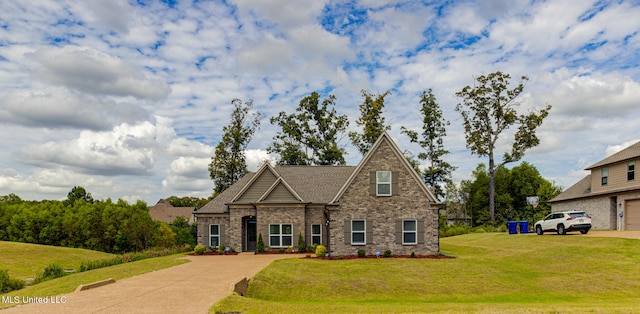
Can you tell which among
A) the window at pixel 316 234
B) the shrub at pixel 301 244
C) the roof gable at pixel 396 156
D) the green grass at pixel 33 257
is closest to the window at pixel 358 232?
the roof gable at pixel 396 156

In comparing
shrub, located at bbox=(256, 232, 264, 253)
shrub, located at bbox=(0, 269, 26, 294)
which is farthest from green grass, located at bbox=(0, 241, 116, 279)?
shrub, located at bbox=(256, 232, 264, 253)

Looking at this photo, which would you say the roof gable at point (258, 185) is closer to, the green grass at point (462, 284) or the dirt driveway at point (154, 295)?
the green grass at point (462, 284)

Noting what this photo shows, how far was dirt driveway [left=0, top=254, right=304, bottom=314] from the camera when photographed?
1266 centimetres

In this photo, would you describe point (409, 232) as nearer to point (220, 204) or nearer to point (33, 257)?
point (220, 204)

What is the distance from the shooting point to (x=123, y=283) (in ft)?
57.9

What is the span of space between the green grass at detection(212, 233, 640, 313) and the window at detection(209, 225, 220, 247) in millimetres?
11090

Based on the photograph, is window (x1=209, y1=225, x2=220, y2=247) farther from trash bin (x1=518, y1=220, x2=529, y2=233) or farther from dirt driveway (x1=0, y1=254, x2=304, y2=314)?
trash bin (x1=518, y1=220, x2=529, y2=233)

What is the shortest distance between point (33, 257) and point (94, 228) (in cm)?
1213

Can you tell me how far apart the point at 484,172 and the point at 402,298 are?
62.1m

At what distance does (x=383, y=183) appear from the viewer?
2855cm

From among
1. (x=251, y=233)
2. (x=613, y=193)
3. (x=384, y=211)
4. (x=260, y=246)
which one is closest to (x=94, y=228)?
(x=251, y=233)

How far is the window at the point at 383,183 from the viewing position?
28.5 metres

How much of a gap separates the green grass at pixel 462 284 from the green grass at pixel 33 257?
2206 centimetres

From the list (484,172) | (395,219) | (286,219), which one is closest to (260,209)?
(286,219)
